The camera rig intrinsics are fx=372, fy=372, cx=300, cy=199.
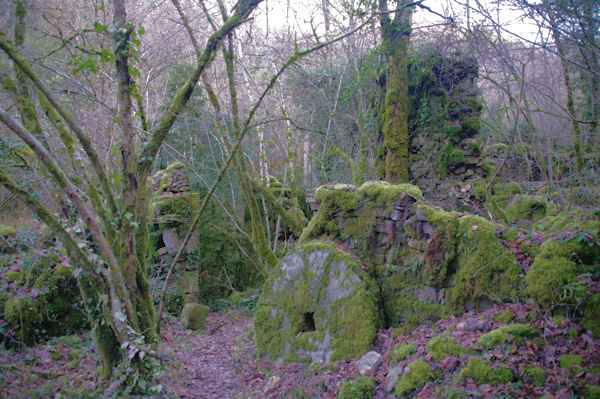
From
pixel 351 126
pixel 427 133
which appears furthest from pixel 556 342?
pixel 351 126

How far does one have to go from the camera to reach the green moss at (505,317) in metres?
3.44

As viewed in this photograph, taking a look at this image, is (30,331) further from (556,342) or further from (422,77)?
(422,77)

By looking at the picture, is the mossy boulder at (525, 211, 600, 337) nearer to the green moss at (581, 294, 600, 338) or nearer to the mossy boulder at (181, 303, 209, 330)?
the green moss at (581, 294, 600, 338)

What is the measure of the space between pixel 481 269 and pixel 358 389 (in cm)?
178

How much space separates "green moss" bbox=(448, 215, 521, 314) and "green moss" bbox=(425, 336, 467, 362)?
0.66 meters

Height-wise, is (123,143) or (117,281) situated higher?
(123,143)

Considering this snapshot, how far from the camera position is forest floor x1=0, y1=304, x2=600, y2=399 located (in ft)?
9.09

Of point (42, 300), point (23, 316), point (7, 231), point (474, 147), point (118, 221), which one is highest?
point (474, 147)

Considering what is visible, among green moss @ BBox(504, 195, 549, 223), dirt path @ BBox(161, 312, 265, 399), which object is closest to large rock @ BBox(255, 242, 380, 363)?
dirt path @ BBox(161, 312, 265, 399)

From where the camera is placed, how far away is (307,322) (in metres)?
5.37

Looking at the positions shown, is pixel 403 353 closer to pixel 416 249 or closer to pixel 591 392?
pixel 416 249

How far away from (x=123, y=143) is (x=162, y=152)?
7604 millimetres

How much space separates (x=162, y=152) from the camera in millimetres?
11250

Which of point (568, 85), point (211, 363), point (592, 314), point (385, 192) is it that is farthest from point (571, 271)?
point (568, 85)
